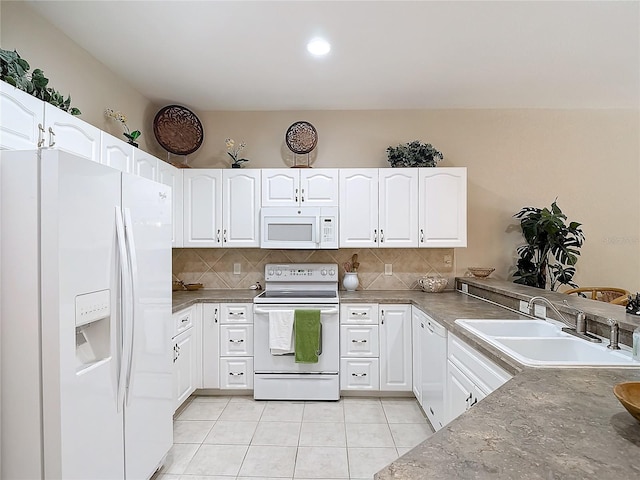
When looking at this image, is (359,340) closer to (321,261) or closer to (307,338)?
(307,338)

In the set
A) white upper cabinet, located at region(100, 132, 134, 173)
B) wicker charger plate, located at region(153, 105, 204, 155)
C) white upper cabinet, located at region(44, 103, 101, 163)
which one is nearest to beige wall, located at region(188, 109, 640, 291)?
wicker charger plate, located at region(153, 105, 204, 155)

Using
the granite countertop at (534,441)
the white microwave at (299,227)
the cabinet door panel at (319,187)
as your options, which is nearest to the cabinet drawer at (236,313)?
the white microwave at (299,227)

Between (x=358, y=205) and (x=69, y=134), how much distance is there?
2.28 meters

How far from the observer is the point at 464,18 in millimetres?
2166

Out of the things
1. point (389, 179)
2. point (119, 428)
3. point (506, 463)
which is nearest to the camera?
point (506, 463)

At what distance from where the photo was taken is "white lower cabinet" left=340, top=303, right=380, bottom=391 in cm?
315

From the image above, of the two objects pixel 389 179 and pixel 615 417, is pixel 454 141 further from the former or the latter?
pixel 615 417

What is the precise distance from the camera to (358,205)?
133 inches

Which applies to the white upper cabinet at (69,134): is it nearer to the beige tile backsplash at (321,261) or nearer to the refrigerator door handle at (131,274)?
the refrigerator door handle at (131,274)

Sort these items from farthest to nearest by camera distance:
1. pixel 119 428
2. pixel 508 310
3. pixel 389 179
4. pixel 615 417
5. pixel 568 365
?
pixel 389 179 → pixel 508 310 → pixel 119 428 → pixel 568 365 → pixel 615 417

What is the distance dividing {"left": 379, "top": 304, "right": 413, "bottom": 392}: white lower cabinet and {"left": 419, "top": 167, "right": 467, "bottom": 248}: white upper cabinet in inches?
29.3

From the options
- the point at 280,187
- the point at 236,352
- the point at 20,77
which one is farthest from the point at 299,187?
the point at 20,77

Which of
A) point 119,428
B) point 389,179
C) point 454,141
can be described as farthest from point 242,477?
point 454,141

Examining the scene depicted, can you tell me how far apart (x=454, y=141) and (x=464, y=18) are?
1.65 m
